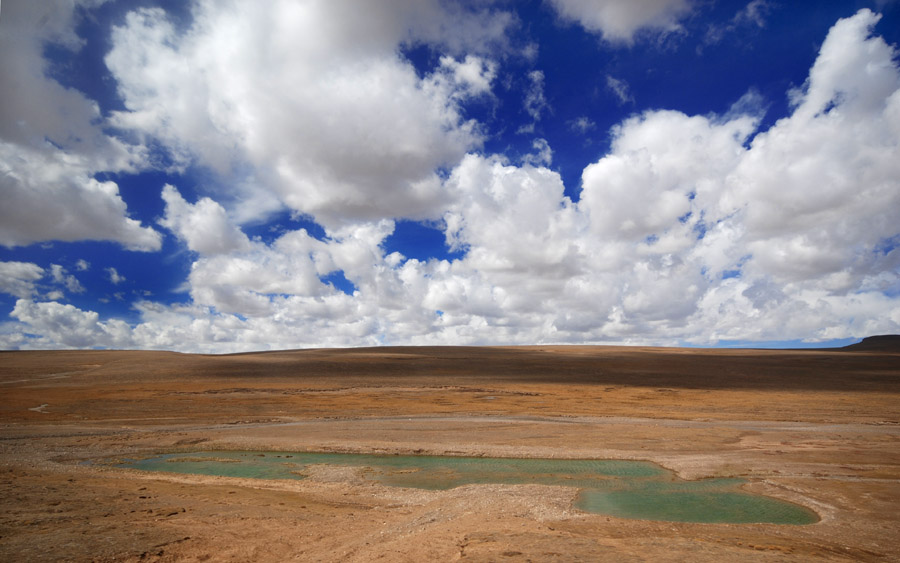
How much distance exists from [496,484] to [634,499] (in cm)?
393

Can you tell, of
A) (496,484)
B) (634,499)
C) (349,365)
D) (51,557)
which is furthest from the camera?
(349,365)

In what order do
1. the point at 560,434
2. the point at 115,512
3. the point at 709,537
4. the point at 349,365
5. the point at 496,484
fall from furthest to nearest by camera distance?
the point at 349,365 < the point at 560,434 < the point at 496,484 < the point at 115,512 < the point at 709,537

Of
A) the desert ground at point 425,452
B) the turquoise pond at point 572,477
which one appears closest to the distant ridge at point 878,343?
the desert ground at point 425,452

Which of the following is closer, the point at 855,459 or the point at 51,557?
the point at 51,557

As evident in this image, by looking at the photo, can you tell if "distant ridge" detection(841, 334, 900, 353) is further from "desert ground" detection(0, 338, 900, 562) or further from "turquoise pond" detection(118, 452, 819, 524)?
"turquoise pond" detection(118, 452, 819, 524)

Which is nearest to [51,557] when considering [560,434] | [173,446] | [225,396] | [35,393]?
[173,446]

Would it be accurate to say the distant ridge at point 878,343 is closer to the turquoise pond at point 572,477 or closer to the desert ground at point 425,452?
the desert ground at point 425,452

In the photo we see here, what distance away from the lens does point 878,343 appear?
144 m

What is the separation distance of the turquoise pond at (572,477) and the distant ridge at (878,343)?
158m

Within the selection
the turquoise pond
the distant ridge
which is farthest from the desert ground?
the distant ridge

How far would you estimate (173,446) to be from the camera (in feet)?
71.6

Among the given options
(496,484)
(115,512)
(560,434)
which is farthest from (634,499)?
(115,512)

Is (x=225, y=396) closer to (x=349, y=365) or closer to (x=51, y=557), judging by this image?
(x=349, y=365)

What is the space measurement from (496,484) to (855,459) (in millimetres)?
13793
